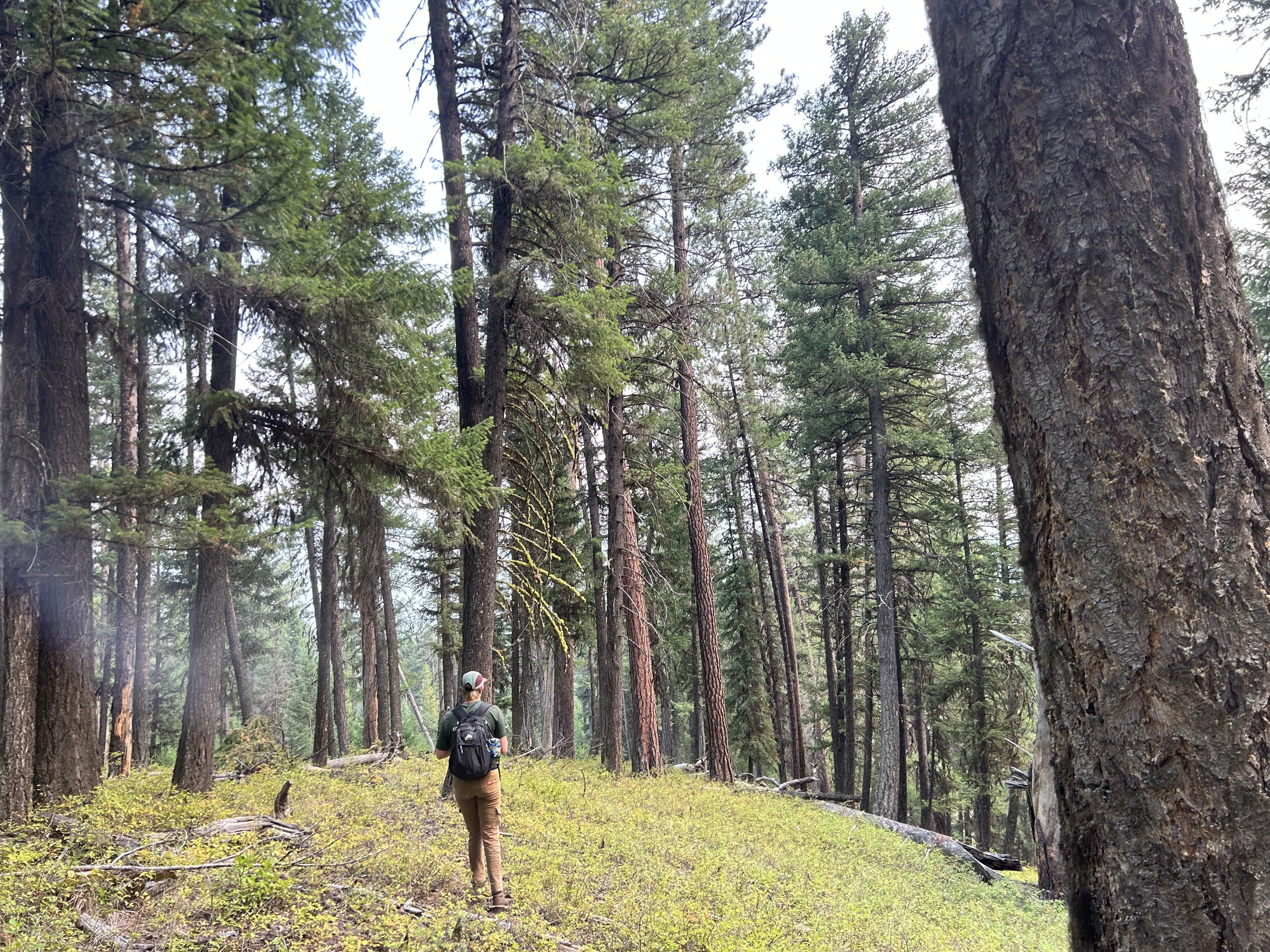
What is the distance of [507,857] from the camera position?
6.75 metres

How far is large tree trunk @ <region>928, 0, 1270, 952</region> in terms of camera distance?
1.28 meters

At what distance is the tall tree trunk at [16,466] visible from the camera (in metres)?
6.35

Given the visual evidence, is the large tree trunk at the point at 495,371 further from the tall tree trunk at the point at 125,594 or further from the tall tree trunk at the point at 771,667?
the tall tree trunk at the point at 771,667

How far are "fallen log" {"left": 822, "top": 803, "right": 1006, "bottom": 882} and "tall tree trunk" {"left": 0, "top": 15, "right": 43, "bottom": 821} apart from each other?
40.8 ft

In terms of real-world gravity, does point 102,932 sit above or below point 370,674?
above

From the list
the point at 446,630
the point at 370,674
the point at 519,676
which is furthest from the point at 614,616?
the point at 370,674

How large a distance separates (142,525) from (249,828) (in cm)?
314

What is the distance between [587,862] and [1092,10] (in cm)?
741

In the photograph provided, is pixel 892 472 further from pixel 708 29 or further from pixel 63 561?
pixel 63 561

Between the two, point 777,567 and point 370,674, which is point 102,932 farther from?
point 777,567

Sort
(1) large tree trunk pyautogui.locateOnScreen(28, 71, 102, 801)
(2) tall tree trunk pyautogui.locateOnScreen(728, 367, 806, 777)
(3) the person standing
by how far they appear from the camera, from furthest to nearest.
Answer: (2) tall tree trunk pyautogui.locateOnScreen(728, 367, 806, 777)
(1) large tree trunk pyautogui.locateOnScreen(28, 71, 102, 801)
(3) the person standing

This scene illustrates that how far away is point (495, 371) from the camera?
962 centimetres

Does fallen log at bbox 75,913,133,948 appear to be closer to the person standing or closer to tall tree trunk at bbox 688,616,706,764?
the person standing

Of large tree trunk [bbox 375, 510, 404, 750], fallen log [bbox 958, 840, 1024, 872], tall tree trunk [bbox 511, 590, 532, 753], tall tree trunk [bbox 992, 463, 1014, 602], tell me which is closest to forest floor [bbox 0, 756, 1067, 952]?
fallen log [bbox 958, 840, 1024, 872]
